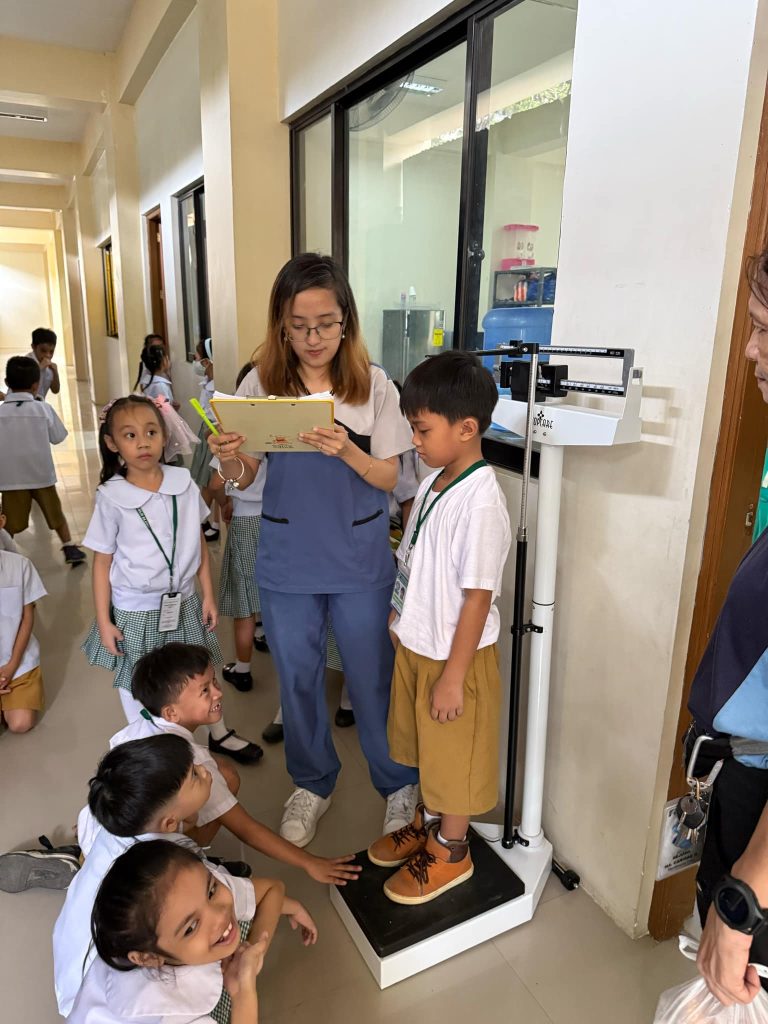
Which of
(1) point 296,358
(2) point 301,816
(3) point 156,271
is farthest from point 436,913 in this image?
(3) point 156,271

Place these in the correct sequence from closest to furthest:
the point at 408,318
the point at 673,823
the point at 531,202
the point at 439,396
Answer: the point at 439,396 < the point at 673,823 < the point at 531,202 < the point at 408,318

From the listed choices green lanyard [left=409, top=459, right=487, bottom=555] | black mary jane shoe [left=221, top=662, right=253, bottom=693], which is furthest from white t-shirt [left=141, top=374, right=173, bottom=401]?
green lanyard [left=409, top=459, right=487, bottom=555]

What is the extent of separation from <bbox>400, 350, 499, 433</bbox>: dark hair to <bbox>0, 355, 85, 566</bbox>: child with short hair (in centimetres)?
311

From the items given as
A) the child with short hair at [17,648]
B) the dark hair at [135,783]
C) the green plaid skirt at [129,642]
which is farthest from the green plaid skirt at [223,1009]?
the child with short hair at [17,648]

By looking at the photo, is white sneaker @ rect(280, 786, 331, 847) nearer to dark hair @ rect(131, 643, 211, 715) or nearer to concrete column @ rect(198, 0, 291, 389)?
dark hair @ rect(131, 643, 211, 715)

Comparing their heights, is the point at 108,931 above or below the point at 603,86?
below

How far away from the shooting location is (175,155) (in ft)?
18.9

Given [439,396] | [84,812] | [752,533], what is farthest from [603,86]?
[84,812]

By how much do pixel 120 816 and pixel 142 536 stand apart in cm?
87

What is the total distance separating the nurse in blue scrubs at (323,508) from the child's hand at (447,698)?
36cm

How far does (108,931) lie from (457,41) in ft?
8.28

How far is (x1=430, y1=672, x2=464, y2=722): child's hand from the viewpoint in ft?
4.75

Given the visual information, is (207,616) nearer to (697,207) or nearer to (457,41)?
(697,207)

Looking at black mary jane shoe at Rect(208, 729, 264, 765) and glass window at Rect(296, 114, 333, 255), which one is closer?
black mary jane shoe at Rect(208, 729, 264, 765)
